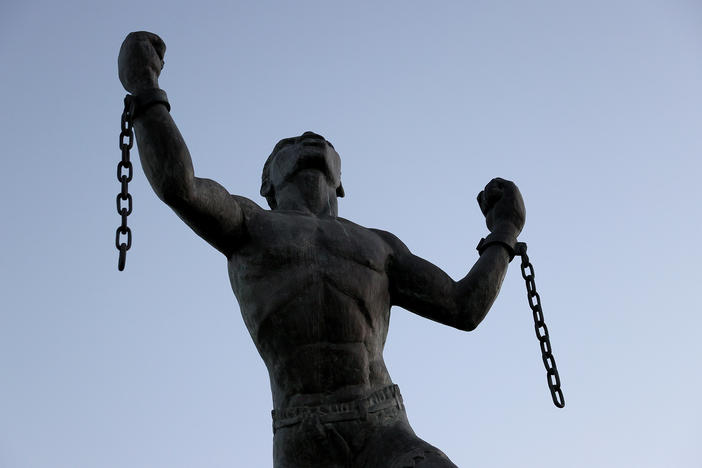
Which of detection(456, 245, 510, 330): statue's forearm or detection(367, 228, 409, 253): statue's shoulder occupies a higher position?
detection(367, 228, 409, 253): statue's shoulder

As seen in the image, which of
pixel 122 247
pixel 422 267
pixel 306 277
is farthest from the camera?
pixel 422 267

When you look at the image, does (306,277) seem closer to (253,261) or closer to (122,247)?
(253,261)

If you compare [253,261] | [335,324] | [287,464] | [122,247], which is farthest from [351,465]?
[122,247]

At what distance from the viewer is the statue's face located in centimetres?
625

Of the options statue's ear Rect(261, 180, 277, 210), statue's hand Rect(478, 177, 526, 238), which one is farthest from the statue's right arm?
statue's hand Rect(478, 177, 526, 238)

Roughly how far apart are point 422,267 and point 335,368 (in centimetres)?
104

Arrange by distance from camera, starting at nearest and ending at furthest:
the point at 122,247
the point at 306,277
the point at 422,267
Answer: the point at 122,247
the point at 306,277
the point at 422,267

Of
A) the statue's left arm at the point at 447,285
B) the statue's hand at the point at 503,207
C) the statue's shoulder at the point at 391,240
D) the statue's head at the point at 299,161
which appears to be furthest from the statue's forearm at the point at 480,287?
the statue's head at the point at 299,161

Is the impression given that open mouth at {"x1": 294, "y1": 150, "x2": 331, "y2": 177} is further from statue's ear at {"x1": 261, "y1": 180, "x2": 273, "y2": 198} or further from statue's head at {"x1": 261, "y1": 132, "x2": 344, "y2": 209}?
statue's ear at {"x1": 261, "y1": 180, "x2": 273, "y2": 198}

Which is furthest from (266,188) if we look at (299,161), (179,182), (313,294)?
(179,182)

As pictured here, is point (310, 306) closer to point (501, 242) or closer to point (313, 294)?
point (313, 294)

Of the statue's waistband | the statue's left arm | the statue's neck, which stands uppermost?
the statue's neck

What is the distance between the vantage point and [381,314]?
582 cm

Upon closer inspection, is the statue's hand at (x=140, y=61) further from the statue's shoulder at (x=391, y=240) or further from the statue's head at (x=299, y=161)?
the statue's shoulder at (x=391, y=240)
